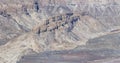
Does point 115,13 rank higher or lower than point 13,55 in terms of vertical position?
lower

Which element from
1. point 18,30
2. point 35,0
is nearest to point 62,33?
point 18,30

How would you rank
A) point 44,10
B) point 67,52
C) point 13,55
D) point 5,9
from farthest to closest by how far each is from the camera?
point 44,10
point 5,9
point 67,52
point 13,55

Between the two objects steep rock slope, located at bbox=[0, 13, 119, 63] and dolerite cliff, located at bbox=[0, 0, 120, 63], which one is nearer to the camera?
steep rock slope, located at bbox=[0, 13, 119, 63]

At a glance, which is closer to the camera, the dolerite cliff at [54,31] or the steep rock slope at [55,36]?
the steep rock slope at [55,36]

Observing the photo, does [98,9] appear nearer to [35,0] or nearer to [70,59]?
[35,0]

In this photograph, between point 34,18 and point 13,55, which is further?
point 34,18

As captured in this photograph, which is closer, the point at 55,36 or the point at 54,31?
the point at 55,36

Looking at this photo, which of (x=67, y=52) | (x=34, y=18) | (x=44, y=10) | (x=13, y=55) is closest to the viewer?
(x=13, y=55)

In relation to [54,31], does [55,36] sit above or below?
below
